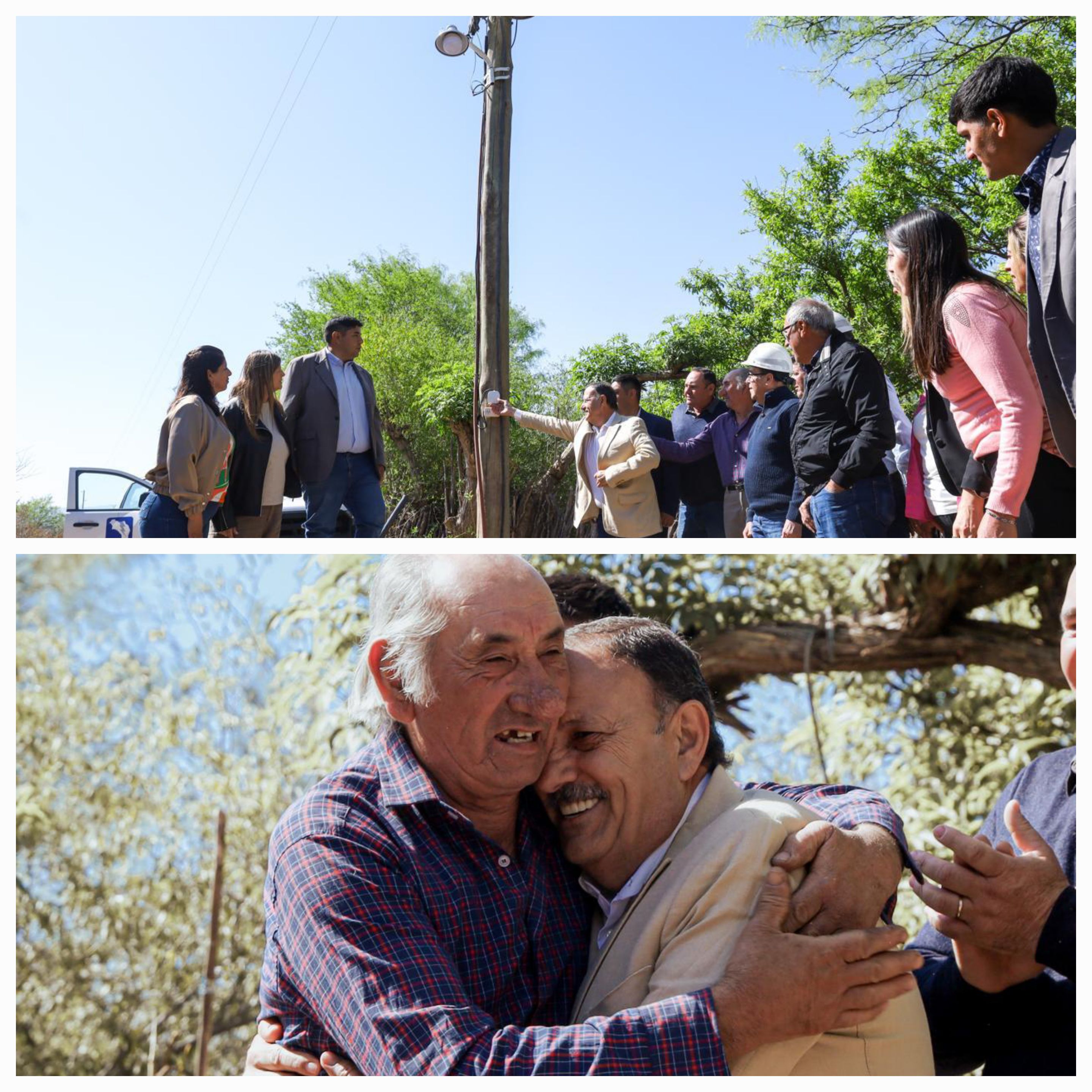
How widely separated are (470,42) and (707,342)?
1147 cm

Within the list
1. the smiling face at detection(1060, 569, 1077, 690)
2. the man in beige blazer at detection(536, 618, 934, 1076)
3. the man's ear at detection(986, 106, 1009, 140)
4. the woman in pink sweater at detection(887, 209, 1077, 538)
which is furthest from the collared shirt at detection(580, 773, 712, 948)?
the man's ear at detection(986, 106, 1009, 140)

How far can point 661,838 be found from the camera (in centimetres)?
216

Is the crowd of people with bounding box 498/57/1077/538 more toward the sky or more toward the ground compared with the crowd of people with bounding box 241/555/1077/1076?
more toward the sky

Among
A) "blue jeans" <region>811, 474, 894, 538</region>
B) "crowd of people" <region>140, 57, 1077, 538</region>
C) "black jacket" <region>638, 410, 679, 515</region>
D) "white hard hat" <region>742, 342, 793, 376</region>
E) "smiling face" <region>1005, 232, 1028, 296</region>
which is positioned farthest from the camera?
"black jacket" <region>638, 410, 679, 515</region>

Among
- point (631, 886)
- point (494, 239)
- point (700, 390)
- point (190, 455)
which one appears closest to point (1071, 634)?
point (631, 886)

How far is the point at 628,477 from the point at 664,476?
0.26m

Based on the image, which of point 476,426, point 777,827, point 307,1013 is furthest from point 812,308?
point 307,1013

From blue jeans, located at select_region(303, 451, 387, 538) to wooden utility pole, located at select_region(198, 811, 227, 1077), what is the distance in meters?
1.67

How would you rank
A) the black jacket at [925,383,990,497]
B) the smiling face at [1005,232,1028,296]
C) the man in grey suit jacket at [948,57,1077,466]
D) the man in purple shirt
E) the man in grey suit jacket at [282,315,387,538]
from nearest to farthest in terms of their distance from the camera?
the man in grey suit jacket at [948,57,1077,466] < the smiling face at [1005,232,1028,296] < the black jacket at [925,383,990,497] < the man in purple shirt < the man in grey suit jacket at [282,315,387,538]

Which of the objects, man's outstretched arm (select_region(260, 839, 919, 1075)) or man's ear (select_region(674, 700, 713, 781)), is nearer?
man's outstretched arm (select_region(260, 839, 919, 1075))

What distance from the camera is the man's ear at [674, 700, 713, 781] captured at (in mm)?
2195

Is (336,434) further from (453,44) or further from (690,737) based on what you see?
(690,737)

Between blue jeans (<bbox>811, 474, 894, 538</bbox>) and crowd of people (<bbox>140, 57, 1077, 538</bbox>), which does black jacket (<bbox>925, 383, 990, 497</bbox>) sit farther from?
blue jeans (<bbox>811, 474, 894, 538</bbox>)

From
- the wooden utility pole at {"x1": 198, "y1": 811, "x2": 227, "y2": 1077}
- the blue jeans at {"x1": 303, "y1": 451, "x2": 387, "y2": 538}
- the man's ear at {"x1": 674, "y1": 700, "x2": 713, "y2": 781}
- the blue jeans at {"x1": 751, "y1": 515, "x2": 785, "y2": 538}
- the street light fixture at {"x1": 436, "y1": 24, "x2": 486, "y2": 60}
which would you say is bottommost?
the wooden utility pole at {"x1": 198, "y1": 811, "x2": 227, "y2": 1077}
